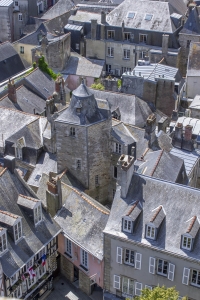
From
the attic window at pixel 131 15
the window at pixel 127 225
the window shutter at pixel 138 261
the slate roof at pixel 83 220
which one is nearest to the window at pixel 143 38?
the attic window at pixel 131 15

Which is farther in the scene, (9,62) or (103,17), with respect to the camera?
(103,17)

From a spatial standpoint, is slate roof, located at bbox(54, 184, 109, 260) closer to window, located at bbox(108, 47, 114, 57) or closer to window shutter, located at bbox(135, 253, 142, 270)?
window shutter, located at bbox(135, 253, 142, 270)

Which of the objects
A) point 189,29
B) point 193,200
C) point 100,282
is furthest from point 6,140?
point 189,29

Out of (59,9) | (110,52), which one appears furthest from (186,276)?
(59,9)

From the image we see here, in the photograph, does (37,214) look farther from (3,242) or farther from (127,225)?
(127,225)

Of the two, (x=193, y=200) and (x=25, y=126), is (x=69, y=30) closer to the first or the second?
(x=25, y=126)

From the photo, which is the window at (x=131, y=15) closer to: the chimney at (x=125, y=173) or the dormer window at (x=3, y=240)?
the chimney at (x=125, y=173)
